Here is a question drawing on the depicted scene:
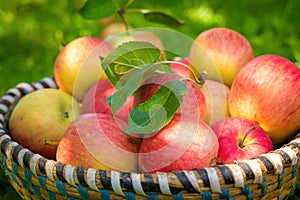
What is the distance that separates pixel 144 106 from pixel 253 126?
296 mm

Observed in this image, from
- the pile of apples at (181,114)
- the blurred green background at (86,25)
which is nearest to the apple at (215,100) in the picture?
the pile of apples at (181,114)

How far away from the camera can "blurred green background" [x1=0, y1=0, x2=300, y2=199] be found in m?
2.37

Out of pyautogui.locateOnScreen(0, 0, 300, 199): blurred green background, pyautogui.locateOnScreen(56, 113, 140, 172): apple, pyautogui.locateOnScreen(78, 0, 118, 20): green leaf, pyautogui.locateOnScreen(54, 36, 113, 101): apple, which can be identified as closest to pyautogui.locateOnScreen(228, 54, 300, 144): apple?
pyautogui.locateOnScreen(56, 113, 140, 172): apple

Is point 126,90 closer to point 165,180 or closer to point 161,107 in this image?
point 161,107

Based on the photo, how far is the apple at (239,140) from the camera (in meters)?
1.14

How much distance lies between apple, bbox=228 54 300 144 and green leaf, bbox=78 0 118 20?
22.0 inches

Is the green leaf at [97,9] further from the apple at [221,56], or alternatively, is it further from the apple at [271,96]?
the apple at [271,96]

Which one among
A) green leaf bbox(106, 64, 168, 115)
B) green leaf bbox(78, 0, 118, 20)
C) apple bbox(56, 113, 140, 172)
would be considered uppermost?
green leaf bbox(78, 0, 118, 20)

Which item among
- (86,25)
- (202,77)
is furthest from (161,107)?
(86,25)

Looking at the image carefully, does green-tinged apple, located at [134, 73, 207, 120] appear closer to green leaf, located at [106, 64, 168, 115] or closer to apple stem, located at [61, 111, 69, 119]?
green leaf, located at [106, 64, 168, 115]

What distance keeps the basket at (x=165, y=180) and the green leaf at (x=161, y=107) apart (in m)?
0.14

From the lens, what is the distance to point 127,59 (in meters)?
1.17

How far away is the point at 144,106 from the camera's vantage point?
3.53ft

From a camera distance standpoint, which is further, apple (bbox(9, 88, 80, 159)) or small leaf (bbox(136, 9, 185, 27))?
small leaf (bbox(136, 9, 185, 27))
